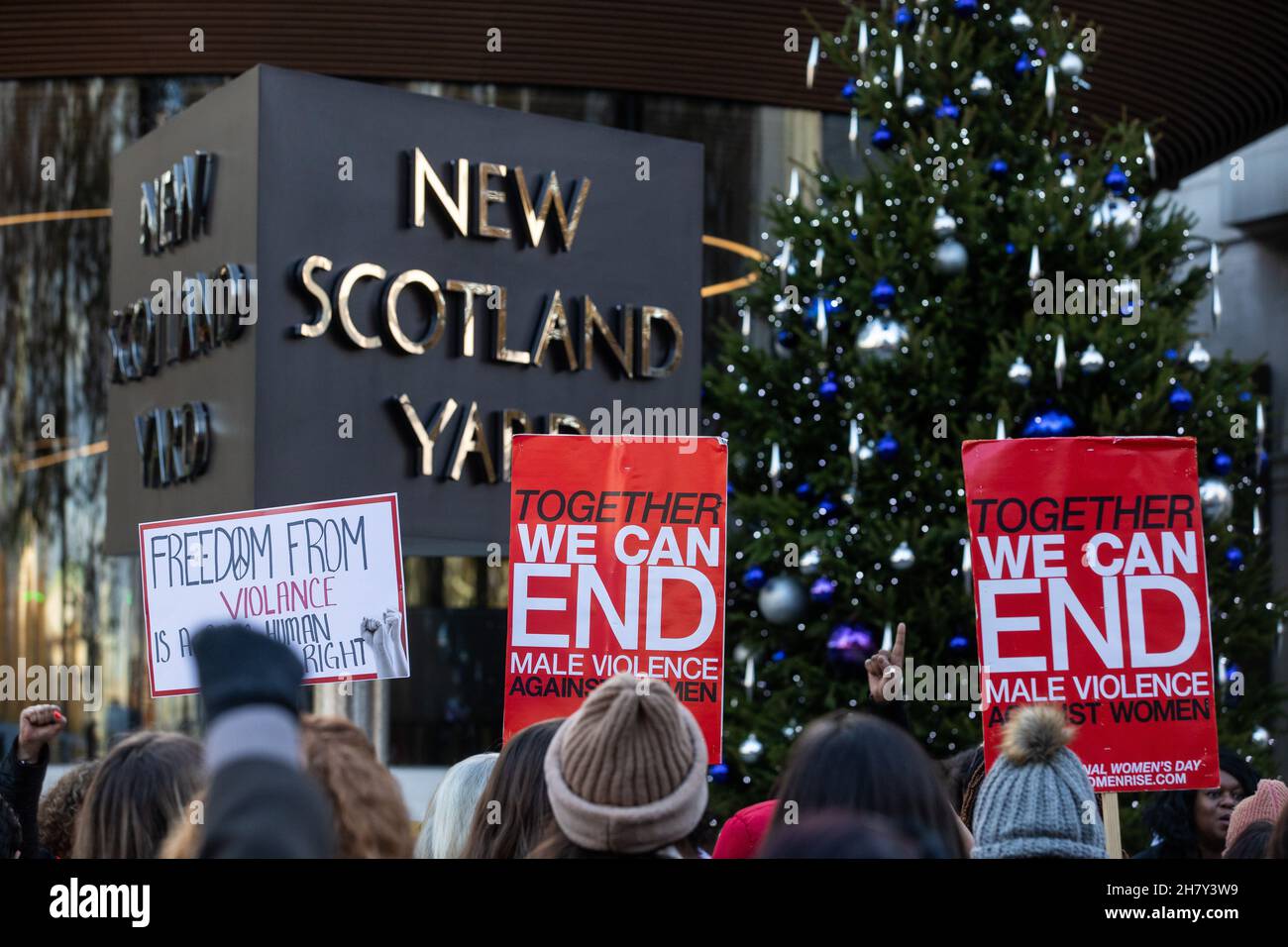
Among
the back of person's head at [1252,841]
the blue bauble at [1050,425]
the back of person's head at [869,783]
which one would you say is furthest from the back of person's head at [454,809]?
the blue bauble at [1050,425]

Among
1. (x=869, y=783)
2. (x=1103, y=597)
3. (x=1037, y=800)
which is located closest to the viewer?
(x=869, y=783)

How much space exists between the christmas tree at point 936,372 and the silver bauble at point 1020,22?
0.04ft

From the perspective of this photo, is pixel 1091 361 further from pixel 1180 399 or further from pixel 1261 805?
pixel 1261 805

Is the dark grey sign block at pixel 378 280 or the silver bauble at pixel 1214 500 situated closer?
the dark grey sign block at pixel 378 280

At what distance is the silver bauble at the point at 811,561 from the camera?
25.1 ft

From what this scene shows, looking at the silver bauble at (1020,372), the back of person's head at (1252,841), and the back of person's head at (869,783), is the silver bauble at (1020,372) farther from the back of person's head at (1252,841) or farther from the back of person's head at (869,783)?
the back of person's head at (869,783)

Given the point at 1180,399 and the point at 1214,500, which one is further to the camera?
the point at 1214,500

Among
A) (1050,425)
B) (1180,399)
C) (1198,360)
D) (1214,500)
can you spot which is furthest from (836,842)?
(1198,360)

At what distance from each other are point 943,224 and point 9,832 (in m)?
5.40

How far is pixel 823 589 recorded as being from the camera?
762 cm

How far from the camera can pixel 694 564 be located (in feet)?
16.4
